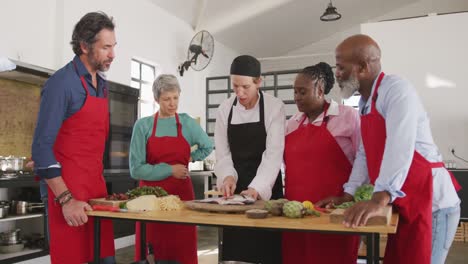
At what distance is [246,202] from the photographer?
2.05 m

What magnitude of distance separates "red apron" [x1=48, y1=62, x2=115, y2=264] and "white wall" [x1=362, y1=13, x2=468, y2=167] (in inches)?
230

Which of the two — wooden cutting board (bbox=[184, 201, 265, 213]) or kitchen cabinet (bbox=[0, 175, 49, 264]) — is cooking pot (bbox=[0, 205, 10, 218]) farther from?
wooden cutting board (bbox=[184, 201, 265, 213])

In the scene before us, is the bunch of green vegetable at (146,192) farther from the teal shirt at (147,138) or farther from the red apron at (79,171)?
the teal shirt at (147,138)

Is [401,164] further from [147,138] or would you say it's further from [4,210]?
[4,210]

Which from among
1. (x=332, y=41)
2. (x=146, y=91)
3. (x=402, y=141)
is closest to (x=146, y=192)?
(x=402, y=141)

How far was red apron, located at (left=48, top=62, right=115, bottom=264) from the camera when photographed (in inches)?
77.4

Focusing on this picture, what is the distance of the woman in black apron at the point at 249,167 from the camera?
2.38m

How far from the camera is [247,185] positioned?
2484 mm

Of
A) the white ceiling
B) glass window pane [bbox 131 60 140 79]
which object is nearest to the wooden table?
glass window pane [bbox 131 60 140 79]

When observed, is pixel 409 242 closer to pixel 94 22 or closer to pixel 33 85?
pixel 94 22

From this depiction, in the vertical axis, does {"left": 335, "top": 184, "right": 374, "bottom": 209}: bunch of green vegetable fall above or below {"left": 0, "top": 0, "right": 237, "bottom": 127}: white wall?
below

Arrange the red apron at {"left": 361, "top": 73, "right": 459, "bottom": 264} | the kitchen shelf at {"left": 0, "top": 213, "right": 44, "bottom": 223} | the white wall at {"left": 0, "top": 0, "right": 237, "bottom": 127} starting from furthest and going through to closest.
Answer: the white wall at {"left": 0, "top": 0, "right": 237, "bottom": 127} < the kitchen shelf at {"left": 0, "top": 213, "right": 44, "bottom": 223} < the red apron at {"left": 361, "top": 73, "right": 459, "bottom": 264}

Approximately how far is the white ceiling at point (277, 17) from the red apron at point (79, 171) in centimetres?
603

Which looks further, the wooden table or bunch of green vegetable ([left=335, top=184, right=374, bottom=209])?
bunch of green vegetable ([left=335, top=184, right=374, bottom=209])
